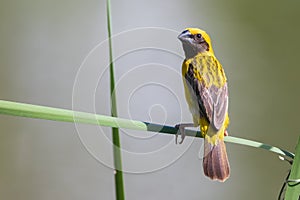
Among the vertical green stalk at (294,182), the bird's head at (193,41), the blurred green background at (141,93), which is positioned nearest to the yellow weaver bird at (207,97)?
the bird's head at (193,41)

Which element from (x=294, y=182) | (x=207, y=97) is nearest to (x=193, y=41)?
(x=207, y=97)

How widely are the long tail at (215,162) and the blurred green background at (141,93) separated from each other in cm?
41

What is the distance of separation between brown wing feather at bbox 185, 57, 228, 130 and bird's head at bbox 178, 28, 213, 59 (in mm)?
23

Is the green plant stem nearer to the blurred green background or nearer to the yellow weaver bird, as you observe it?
the yellow weaver bird

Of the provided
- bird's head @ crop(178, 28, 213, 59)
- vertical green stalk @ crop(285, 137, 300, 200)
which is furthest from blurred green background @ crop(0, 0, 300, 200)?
vertical green stalk @ crop(285, 137, 300, 200)

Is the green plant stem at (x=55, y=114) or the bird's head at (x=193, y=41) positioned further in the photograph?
the bird's head at (x=193, y=41)

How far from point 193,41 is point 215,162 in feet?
0.55

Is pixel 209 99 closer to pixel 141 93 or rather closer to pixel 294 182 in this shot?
pixel 294 182

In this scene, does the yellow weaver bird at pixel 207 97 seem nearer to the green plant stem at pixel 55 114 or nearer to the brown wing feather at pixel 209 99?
the brown wing feather at pixel 209 99

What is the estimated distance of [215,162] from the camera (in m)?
0.48

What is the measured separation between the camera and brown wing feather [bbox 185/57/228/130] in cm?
48

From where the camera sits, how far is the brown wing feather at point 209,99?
1.56 ft

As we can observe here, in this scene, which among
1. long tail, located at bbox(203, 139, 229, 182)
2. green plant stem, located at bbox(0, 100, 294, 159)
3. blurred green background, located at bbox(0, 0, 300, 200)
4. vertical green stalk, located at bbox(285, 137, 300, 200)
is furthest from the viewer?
blurred green background, located at bbox(0, 0, 300, 200)

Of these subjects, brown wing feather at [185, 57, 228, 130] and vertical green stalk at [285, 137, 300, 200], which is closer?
vertical green stalk at [285, 137, 300, 200]
